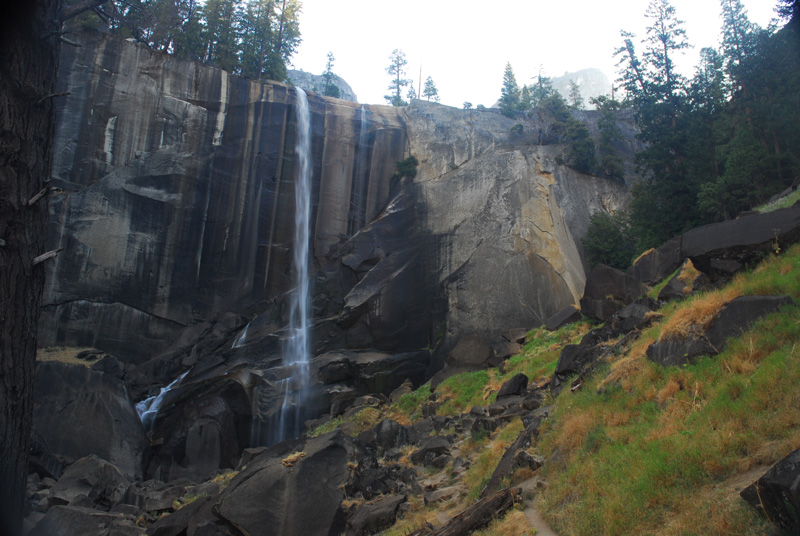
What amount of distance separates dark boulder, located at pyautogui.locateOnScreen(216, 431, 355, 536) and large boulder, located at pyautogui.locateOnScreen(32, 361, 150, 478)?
1283cm

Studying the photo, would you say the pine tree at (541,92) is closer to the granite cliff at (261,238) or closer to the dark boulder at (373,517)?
the granite cliff at (261,238)

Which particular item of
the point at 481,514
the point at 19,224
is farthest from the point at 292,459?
the point at 19,224

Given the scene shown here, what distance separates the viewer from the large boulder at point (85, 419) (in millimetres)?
20719

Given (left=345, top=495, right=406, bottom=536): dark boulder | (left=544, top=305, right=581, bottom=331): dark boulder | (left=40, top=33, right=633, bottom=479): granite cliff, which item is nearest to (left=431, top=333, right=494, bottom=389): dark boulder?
(left=40, top=33, right=633, bottom=479): granite cliff

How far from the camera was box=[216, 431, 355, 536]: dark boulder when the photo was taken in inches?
390

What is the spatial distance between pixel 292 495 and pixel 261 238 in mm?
23449

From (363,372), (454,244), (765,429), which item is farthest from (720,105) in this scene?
(765,429)

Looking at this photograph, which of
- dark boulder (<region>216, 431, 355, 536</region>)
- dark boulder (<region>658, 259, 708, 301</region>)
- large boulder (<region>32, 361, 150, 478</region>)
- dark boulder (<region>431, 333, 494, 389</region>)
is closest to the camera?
dark boulder (<region>216, 431, 355, 536</region>)

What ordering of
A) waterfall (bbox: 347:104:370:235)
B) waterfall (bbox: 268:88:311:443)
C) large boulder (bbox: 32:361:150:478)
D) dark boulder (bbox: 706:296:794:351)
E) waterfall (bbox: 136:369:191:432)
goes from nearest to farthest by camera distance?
dark boulder (bbox: 706:296:794:351)
large boulder (bbox: 32:361:150:478)
waterfall (bbox: 268:88:311:443)
waterfall (bbox: 136:369:191:432)
waterfall (bbox: 347:104:370:235)

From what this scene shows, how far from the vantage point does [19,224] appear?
18.4 feet

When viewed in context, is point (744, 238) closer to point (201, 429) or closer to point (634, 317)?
point (634, 317)

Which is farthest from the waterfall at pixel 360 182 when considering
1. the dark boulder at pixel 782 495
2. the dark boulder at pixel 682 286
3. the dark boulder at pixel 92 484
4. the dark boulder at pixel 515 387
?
the dark boulder at pixel 782 495

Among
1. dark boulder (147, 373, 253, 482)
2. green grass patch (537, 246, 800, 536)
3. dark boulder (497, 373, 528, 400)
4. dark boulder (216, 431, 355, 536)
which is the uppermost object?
green grass patch (537, 246, 800, 536)

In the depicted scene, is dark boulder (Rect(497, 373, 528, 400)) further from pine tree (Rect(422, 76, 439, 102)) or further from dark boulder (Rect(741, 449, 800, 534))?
pine tree (Rect(422, 76, 439, 102))
